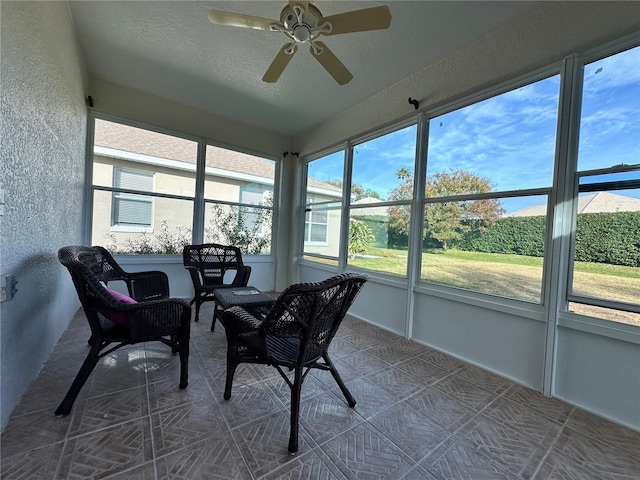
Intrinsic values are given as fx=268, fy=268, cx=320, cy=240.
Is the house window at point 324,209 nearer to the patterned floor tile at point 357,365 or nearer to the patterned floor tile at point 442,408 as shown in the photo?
the patterned floor tile at point 357,365

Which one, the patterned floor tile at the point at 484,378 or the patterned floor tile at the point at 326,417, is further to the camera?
the patterned floor tile at the point at 484,378

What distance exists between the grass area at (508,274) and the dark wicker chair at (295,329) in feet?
5.59

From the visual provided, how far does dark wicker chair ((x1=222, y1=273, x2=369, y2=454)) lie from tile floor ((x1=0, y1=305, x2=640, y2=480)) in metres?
0.20

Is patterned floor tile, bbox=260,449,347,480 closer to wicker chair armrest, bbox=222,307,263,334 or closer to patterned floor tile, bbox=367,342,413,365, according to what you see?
wicker chair armrest, bbox=222,307,263,334

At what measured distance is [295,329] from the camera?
5.01ft

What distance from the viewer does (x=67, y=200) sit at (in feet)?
9.02

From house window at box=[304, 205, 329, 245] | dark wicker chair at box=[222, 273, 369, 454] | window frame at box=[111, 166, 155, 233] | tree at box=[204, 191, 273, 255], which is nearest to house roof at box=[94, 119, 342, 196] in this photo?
window frame at box=[111, 166, 155, 233]

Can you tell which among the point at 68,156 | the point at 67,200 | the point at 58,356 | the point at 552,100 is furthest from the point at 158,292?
the point at 552,100

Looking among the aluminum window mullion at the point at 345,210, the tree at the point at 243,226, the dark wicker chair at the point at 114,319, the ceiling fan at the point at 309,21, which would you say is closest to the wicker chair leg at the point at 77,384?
the dark wicker chair at the point at 114,319

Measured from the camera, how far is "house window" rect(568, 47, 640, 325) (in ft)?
6.08

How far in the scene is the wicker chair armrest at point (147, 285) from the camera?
8.73 feet

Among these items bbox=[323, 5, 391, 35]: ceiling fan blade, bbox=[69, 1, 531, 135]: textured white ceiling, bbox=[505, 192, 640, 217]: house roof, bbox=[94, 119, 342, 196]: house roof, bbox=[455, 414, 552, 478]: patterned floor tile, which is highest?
bbox=[69, 1, 531, 135]: textured white ceiling

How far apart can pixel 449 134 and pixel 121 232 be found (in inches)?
180

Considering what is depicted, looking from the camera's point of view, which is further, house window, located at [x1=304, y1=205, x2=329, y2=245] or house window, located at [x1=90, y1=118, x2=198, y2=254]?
house window, located at [x1=304, y1=205, x2=329, y2=245]
